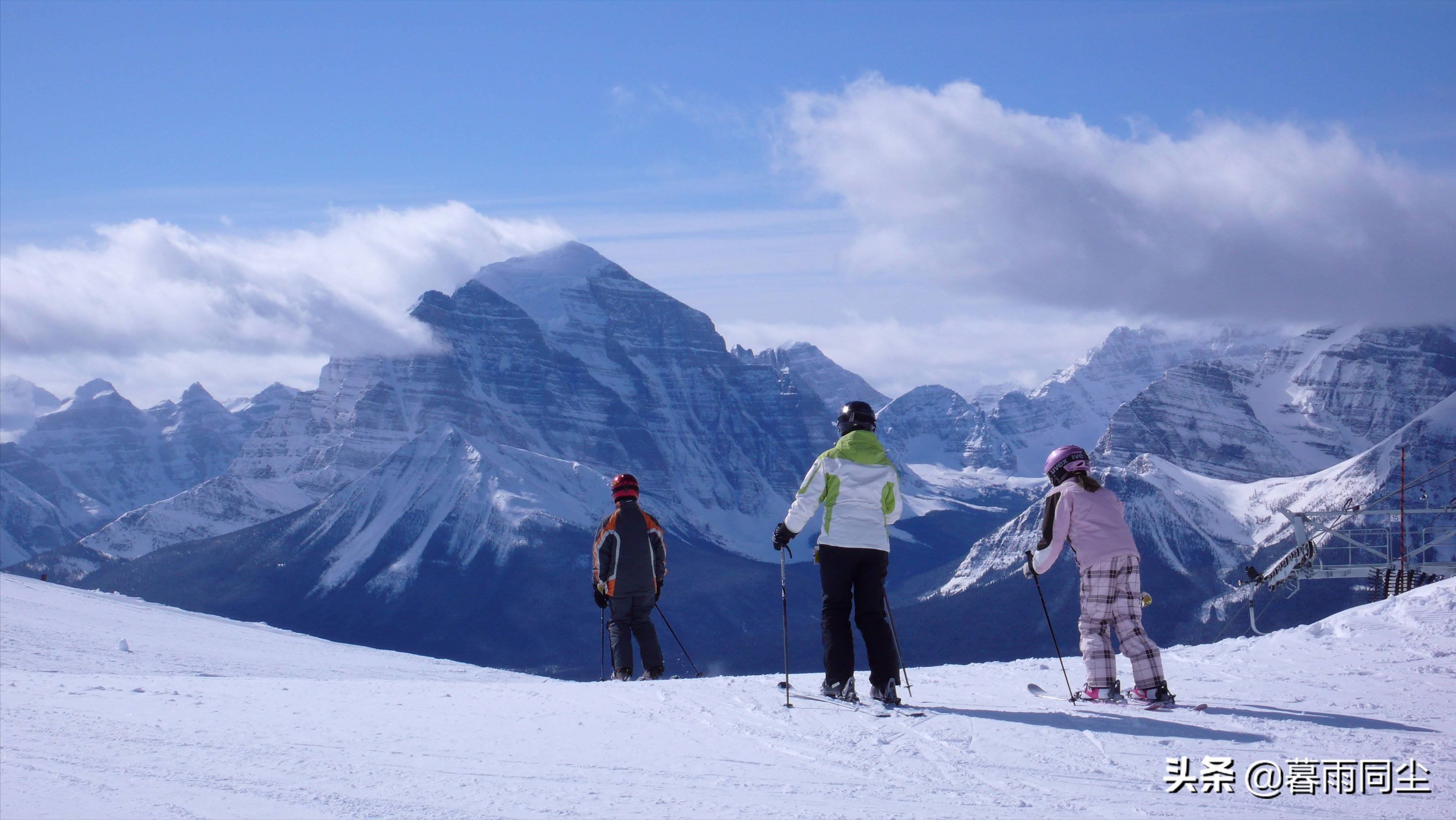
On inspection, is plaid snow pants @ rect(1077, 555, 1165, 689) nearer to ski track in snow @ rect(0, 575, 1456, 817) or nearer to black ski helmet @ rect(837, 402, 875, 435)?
ski track in snow @ rect(0, 575, 1456, 817)

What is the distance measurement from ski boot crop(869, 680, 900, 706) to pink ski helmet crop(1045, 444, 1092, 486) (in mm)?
2664

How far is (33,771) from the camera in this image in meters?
9.66

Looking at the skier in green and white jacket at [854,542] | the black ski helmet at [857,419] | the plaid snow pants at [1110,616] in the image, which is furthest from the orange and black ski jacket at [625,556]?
the plaid snow pants at [1110,616]

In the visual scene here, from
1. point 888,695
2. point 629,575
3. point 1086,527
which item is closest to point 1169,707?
point 1086,527

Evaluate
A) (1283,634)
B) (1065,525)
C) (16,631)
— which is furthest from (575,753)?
(16,631)

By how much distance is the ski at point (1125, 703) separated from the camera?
37.3 ft

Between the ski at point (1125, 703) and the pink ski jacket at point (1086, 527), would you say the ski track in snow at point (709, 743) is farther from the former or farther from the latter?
the pink ski jacket at point (1086, 527)

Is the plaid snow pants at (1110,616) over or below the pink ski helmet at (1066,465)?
below

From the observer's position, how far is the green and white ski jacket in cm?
1188

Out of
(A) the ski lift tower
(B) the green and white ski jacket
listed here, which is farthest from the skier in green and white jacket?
(A) the ski lift tower

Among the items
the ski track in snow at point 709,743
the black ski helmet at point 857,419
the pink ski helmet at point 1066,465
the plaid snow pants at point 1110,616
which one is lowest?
the ski track in snow at point 709,743

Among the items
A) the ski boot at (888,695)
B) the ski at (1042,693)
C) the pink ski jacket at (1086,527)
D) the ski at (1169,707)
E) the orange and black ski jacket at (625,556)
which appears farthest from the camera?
the orange and black ski jacket at (625,556)

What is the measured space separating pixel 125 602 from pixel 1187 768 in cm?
3297

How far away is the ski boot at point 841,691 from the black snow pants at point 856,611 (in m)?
0.05
